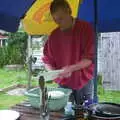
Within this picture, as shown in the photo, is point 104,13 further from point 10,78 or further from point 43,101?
point 10,78

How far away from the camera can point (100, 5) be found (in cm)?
275

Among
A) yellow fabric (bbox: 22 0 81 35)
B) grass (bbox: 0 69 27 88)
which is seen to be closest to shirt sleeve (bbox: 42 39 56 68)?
yellow fabric (bbox: 22 0 81 35)

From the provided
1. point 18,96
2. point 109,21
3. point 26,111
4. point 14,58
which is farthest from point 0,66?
point 26,111

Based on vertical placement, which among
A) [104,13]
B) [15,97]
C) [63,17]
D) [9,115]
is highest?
[104,13]

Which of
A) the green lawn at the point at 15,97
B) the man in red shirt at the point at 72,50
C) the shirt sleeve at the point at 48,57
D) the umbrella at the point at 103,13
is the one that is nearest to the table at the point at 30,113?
the man in red shirt at the point at 72,50

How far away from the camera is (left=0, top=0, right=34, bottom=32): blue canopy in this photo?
8.32 feet

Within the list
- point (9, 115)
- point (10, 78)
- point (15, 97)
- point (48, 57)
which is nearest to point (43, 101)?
point (9, 115)

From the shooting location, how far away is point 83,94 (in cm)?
238

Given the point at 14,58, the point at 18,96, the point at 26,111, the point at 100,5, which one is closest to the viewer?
the point at 26,111

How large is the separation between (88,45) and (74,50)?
0.40 feet

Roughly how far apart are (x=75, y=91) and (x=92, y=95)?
0.61 feet

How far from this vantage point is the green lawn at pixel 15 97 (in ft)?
18.5

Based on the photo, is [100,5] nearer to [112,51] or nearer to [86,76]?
[86,76]

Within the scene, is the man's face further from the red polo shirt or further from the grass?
the grass
